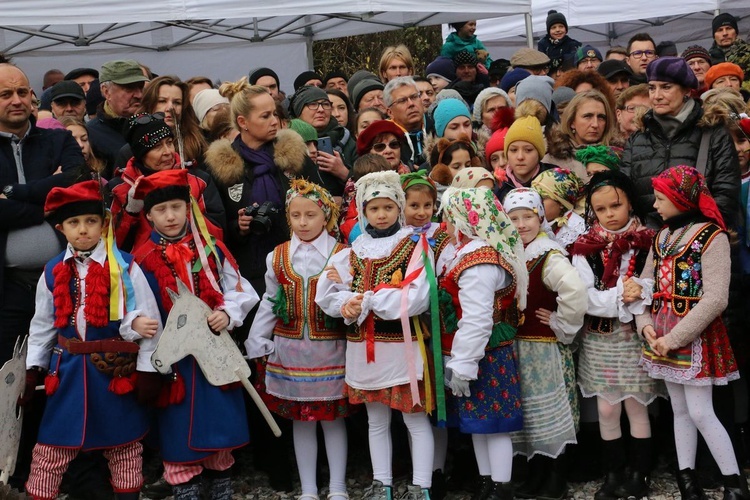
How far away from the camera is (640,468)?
4.89 metres

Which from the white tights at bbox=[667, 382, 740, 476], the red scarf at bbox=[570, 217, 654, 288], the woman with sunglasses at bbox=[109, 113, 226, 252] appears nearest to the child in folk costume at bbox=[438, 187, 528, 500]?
the red scarf at bbox=[570, 217, 654, 288]

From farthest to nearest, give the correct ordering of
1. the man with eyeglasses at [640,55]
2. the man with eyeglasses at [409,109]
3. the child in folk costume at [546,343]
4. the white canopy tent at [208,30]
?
the man with eyeglasses at [640,55] → the white canopy tent at [208,30] → the man with eyeglasses at [409,109] → the child in folk costume at [546,343]

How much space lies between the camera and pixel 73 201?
181 inches

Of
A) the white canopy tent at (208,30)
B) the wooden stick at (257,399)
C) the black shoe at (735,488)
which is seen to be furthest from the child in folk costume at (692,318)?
the white canopy tent at (208,30)

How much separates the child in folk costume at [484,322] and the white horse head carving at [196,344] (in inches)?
42.8

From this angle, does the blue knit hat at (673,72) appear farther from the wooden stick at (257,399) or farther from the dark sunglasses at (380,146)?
the wooden stick at (257,399)

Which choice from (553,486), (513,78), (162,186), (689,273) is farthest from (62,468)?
(513,78)

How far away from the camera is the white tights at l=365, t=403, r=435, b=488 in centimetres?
470

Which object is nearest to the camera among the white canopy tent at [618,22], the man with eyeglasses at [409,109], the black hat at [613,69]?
the man with eyeglasses at [409,109]

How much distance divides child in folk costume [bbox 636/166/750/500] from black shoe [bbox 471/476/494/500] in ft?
3.20

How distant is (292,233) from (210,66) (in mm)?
6678

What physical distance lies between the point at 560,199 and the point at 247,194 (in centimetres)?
179

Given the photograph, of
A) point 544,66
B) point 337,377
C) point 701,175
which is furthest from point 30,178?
point 544,66

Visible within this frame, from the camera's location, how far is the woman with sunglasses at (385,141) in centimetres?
578
